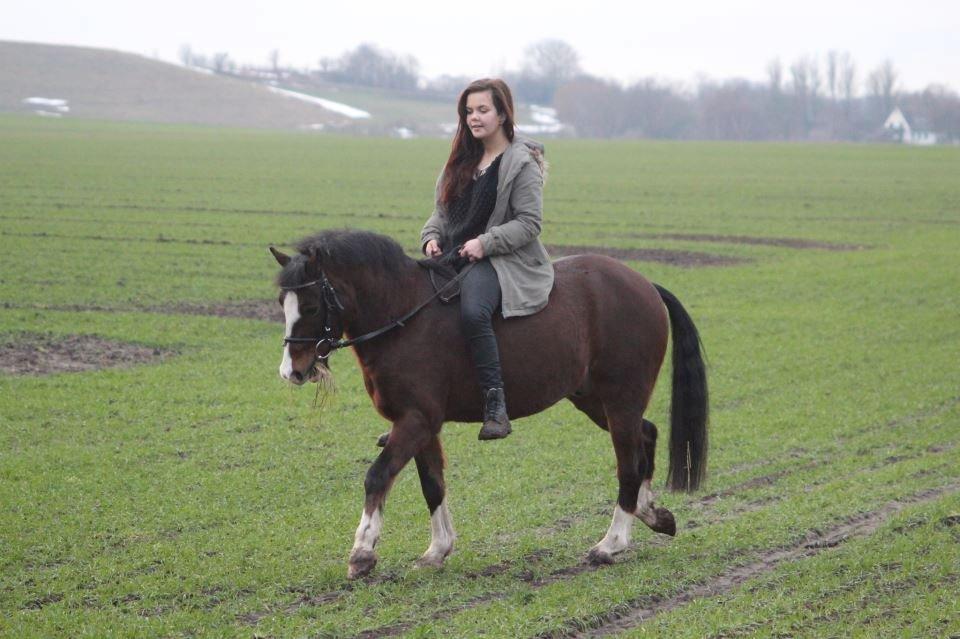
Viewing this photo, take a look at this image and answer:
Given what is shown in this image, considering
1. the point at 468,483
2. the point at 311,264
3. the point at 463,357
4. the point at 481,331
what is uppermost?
the point at 311,264

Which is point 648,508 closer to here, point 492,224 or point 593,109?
point 492,224

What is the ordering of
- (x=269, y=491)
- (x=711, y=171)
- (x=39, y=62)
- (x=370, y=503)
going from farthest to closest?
→ (x=39, y=62) < (x=711, y=171) < (x=269, y=491) < (x=370, y=503)

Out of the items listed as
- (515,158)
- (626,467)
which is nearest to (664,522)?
(626,467)

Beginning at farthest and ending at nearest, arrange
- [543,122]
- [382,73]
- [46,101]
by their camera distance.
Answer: [382,73]
[543,122]
[46,101]

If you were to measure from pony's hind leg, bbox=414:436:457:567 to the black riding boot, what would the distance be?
387mm

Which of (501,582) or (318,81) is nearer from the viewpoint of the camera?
(501,582)

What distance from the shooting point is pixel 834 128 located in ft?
558

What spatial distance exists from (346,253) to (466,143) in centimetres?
111

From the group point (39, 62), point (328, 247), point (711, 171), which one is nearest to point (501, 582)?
point (328, 247)

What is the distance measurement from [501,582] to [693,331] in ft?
7.72

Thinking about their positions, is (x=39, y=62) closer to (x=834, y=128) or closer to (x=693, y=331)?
(x=834, y=128)

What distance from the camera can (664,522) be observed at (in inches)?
307

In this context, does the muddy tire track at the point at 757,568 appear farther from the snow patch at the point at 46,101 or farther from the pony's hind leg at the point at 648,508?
the snow patch at the point at 46,101

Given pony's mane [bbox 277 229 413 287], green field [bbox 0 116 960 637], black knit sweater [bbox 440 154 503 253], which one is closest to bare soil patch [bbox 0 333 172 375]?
green field [bbox 0 116 960 637]
